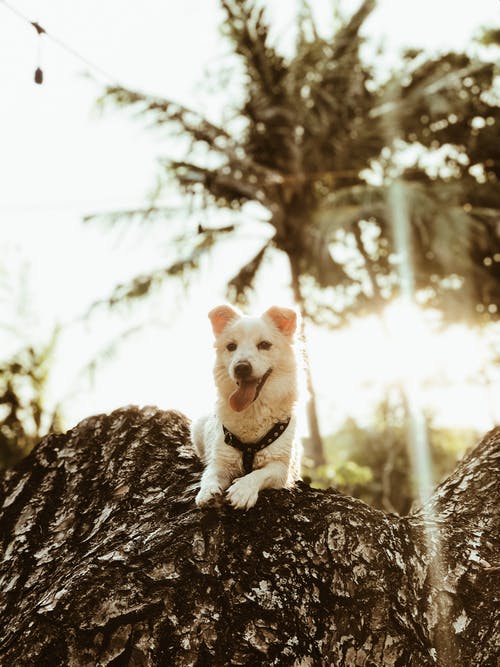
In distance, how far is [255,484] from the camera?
3340 mm

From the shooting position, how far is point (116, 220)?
1397 cm

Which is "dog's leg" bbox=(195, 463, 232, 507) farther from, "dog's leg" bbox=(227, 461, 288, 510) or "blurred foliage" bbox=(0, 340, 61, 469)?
"blurred foliage" bbox=(0, 340, 61, 469)

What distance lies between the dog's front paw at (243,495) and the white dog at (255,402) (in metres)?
0.14

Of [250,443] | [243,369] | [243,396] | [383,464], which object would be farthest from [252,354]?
[383,464]

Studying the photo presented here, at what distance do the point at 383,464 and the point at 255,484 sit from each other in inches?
996

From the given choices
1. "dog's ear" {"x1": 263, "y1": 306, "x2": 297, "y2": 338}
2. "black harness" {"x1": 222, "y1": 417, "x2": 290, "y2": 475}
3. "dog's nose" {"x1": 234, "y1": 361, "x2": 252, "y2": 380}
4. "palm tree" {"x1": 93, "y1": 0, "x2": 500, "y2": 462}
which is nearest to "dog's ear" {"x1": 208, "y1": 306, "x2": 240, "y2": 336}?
"dog's ear" {"x1": 263, "y1": 306, "x2": 297, "y2": 338}

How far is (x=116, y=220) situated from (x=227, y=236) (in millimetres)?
2893

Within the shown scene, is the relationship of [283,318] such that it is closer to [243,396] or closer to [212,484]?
[243,396]

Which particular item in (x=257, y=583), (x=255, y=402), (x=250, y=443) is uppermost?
(x=255, y=402)

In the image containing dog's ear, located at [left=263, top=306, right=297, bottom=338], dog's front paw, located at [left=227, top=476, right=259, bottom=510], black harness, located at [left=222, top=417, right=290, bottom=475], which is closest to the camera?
dog's front paw, located at [left=227, top=476, right=259, bottom=510]

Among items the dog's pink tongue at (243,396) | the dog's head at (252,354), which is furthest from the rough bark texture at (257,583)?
the dog's head at (252,354)

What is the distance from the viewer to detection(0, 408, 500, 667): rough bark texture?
2.69 m

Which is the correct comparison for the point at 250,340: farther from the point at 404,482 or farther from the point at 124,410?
the point at 404,482

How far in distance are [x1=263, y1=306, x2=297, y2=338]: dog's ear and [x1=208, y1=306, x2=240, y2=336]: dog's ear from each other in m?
0.27
